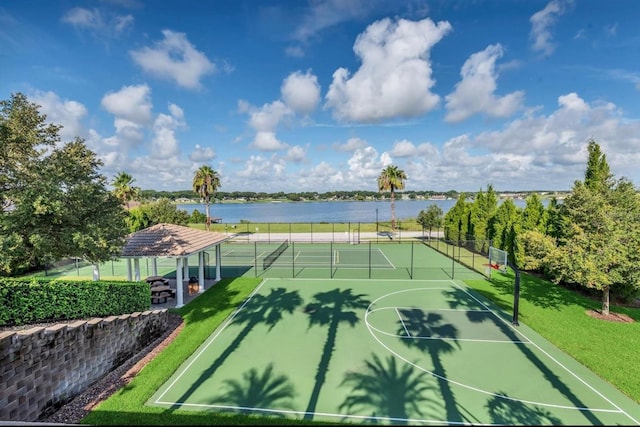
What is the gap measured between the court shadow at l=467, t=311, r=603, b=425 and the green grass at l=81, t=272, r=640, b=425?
1110 millimetres

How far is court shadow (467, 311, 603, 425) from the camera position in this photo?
7.43 m

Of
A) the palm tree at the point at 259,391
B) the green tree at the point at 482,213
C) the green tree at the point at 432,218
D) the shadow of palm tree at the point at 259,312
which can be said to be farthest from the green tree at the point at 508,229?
the palm tree at the point at 259,391

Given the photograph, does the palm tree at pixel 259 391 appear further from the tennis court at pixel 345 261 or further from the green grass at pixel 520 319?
→ the tennis court at pixel 345 261

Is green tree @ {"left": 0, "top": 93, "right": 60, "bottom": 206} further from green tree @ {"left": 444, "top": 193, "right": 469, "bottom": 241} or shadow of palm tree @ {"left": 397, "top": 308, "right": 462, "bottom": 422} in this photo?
green tree @ {"left": 444, "top": 193, "right": 469, "bottom": 241}

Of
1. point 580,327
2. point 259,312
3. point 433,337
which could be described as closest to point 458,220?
point 580,327

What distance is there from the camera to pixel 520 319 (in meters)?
13.3

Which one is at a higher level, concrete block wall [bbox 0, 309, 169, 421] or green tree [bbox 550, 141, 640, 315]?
→ green tree [bbox 550, 141, 640, 315]

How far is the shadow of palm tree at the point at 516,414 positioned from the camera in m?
6.96

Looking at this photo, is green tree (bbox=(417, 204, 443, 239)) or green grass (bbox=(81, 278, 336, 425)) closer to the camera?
green grass (bbox=(81, 278, 336, 425))

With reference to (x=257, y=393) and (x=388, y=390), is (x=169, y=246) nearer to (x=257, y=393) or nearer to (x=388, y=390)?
(x=257, y=393)

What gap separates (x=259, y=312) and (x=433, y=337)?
7214 mm

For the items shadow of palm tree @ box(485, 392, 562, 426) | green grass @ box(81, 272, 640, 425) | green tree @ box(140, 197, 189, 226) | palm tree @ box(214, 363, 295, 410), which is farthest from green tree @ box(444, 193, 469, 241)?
green tree @ box(140, 197, 189, 226)

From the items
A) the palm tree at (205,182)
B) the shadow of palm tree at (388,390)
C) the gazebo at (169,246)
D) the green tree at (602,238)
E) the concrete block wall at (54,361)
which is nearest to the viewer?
the concrete block wall at (54,361)

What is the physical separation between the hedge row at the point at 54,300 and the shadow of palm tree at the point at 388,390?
7731 millimetres
